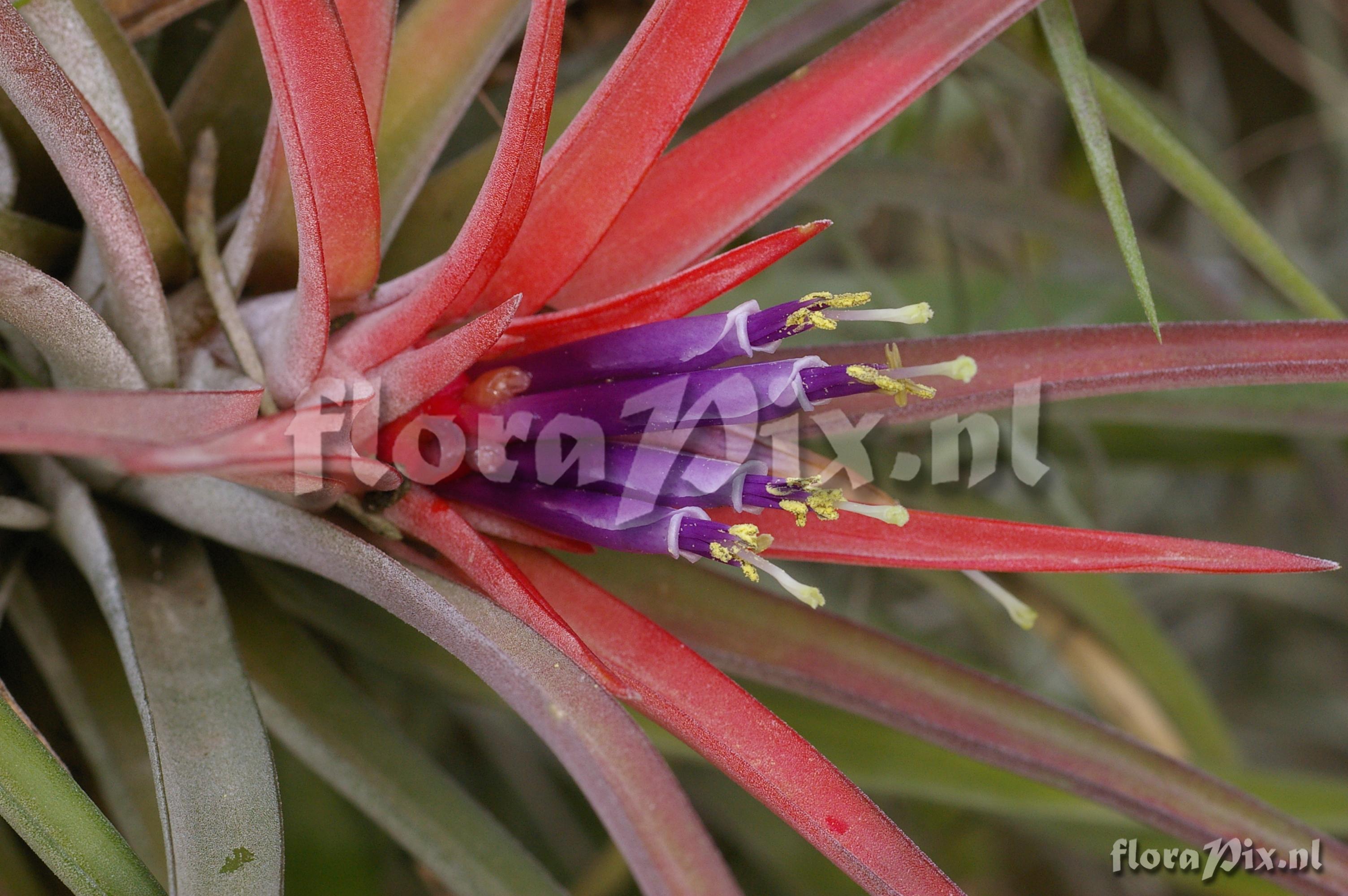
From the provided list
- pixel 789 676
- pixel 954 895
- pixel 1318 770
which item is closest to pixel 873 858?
pixel 954 895

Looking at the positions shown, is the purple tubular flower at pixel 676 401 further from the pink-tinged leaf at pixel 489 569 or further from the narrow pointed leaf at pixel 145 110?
the narrow pointed leaf at pixel 145 110

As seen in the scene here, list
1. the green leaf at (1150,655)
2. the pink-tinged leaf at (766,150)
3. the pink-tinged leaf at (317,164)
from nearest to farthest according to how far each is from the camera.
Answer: the pink-tinged leaf at (317,164), the pink-tinged leaf at (766,150), the green leaf at (1150,655)

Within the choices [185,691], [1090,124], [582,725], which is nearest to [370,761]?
[185,691]

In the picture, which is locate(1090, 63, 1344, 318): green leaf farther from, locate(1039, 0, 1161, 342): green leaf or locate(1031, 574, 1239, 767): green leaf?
locate(1031, 574, 1239, 767): green leaf

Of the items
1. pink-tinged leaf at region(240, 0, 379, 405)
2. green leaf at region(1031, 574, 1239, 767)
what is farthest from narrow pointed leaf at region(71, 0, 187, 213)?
green leaf at region(1031, 574, 1239, 767)

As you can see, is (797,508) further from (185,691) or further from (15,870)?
(15,870)

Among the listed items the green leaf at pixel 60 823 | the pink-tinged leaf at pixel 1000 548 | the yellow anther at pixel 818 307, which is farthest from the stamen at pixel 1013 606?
the green leaf at pixel 60 823
